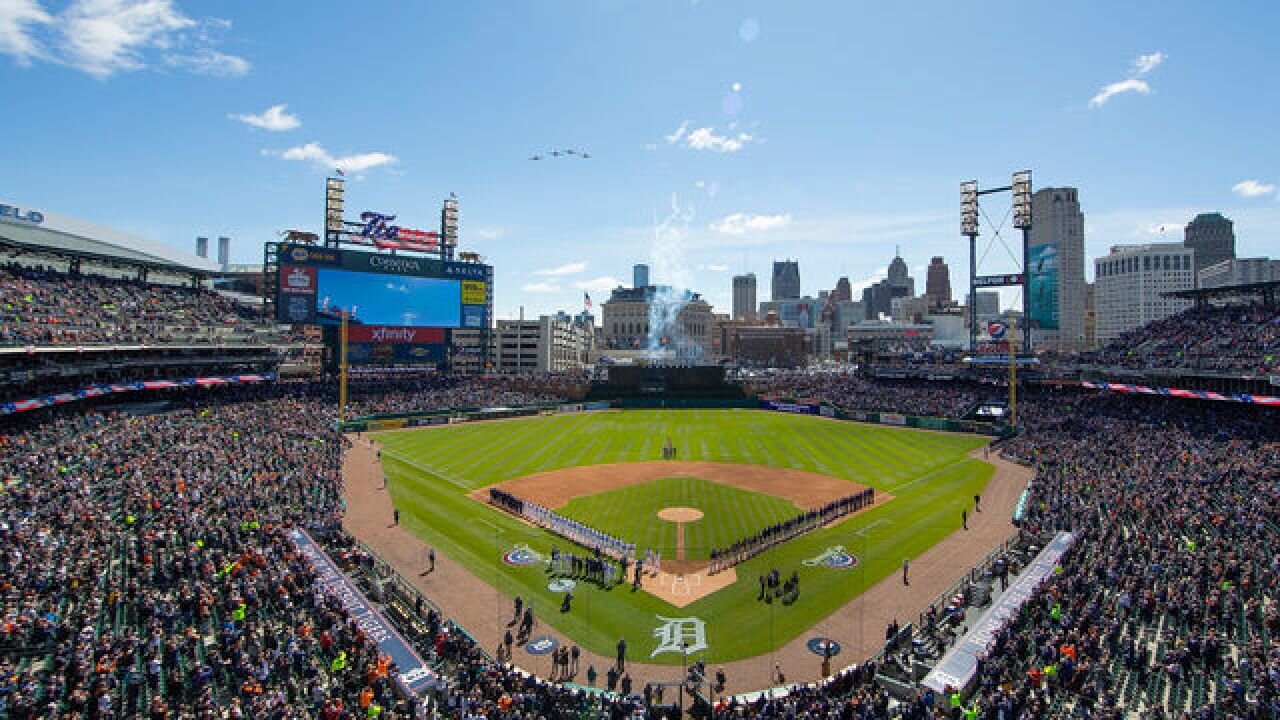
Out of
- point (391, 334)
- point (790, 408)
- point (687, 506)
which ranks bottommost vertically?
point (687, 506)

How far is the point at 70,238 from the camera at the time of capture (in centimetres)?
5728

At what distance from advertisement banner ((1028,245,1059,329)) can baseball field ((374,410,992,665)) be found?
95.7ft

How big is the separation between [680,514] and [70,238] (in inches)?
2393

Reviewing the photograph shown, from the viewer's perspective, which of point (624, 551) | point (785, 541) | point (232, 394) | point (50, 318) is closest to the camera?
point (624, 551)

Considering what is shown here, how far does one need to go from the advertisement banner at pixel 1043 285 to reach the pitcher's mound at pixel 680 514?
191ft

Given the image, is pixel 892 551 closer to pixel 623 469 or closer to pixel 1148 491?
pixel 1148 491

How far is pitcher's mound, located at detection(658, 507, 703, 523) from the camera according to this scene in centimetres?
3234

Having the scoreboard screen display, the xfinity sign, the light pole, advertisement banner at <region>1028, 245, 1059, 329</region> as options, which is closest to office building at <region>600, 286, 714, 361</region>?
the scoreboard screen display

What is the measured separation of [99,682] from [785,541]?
77.6ft

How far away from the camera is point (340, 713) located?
1441 cm

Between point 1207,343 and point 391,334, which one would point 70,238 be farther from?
point 1207,343

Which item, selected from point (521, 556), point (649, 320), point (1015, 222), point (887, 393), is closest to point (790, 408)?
point (887, 393)

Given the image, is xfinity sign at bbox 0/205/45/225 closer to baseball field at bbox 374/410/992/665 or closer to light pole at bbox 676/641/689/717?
baseball field at bbox 374/410/992/665

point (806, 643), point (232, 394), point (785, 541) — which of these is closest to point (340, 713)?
point (806, 643)
